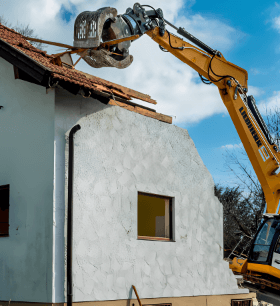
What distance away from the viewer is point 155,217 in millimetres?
10688

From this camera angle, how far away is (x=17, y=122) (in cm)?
814

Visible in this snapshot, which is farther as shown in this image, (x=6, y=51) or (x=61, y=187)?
(x=6, y=51)

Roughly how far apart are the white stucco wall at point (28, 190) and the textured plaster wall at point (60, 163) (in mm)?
96

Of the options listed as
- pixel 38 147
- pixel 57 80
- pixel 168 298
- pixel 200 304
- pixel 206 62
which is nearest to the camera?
pixel 57 80

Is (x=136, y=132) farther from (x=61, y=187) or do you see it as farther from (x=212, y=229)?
(x=212, y=229)

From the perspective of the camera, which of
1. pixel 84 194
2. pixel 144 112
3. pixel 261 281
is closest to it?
pixel 84 194

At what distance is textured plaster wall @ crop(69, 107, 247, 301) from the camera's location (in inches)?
306

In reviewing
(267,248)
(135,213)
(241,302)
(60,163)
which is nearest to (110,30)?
(60,163)

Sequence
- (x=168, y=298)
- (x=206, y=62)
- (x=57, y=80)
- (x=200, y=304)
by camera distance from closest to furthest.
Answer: (x=57, y=80) → (x=168, y=298) → (x=200, y=304) → (x=206, y=62)

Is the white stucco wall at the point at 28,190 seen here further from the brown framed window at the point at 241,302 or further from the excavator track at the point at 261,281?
the brown framed window at the point at 241,302

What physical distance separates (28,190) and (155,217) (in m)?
4.05

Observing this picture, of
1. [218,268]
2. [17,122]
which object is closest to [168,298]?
[218,268]

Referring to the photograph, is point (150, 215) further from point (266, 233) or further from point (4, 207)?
point (4, 207)

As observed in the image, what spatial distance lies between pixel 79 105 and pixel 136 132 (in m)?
1.71
